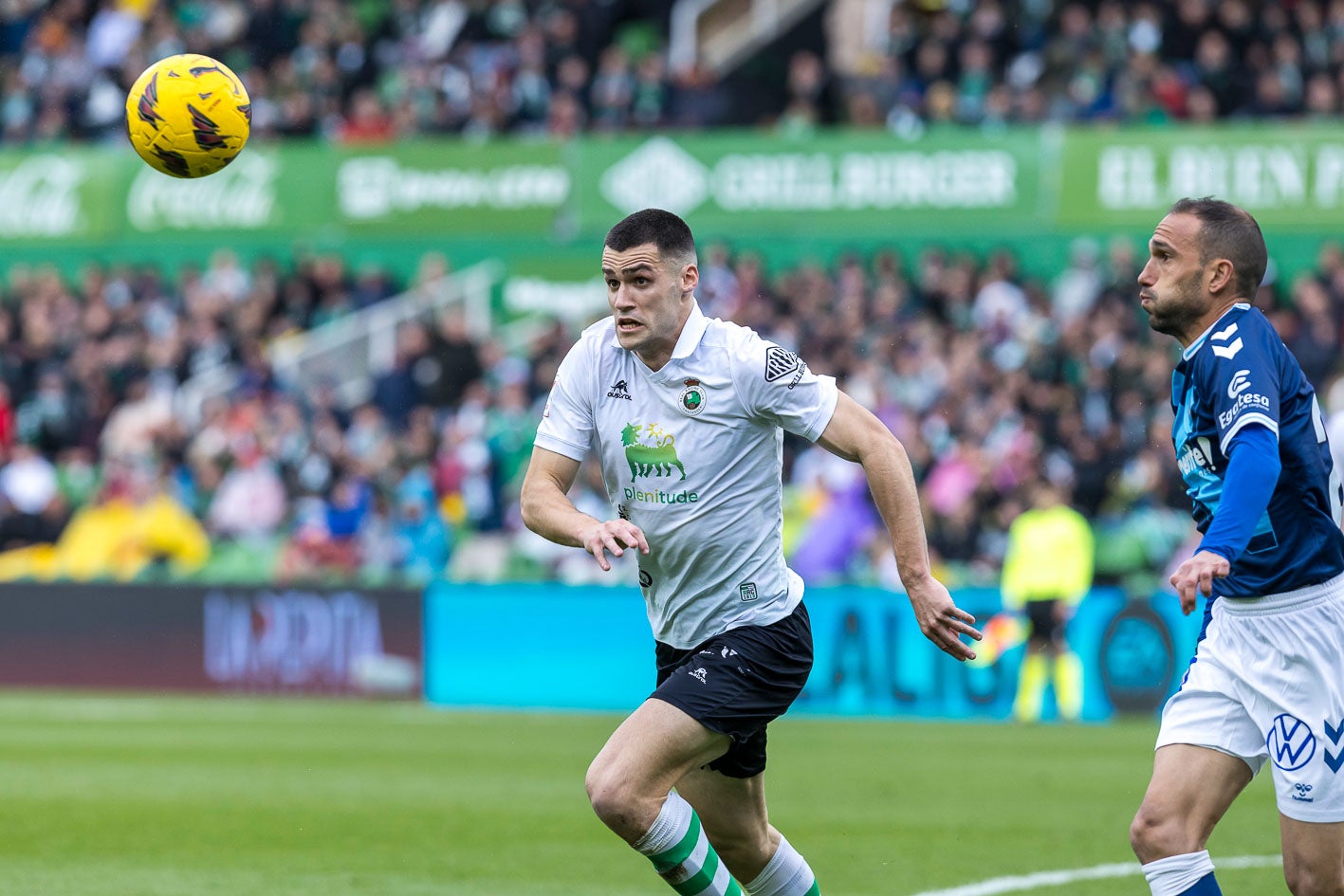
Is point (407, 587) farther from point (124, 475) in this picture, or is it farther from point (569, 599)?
point (124, 475)

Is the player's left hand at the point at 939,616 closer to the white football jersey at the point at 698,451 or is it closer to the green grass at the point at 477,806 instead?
the white football jersey at the point at 698,451

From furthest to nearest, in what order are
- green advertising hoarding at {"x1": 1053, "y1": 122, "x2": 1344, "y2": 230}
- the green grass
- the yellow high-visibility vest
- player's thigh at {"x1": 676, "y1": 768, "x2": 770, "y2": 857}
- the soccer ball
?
1. green advertising hoarding at {"x1": 1053, "y1": 122, "x2": 1344, "y2": 230}
2. the yellow high-visibility vest
3. the green grass
4. the soccer ball
5. player's thigh at {"x1": 676, "y1": 768, "x2": 770, "y2": 857}

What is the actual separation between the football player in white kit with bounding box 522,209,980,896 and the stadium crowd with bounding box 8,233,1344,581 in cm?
1089

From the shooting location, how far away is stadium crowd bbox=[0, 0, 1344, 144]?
21359 mm

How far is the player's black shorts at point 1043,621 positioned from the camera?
53.0 feet

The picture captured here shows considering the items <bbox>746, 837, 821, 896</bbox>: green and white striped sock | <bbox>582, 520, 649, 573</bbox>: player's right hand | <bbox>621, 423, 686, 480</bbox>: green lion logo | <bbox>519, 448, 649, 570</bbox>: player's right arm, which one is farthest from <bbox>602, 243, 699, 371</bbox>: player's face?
<bbox>746, 837, 821, 896</bbox>: green and white striped sock

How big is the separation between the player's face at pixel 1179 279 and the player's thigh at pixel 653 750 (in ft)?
6.17

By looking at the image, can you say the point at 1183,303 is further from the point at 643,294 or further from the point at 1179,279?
the point at 643,294

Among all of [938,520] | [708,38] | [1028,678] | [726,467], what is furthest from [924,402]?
[726,467]

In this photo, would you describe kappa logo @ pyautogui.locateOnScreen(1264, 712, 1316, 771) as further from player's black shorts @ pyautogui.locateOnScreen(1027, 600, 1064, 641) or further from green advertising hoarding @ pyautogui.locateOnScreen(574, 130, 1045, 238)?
green advertising hoarding @ pyautogui.locateOnScreen(574, 130, 1045, 238)

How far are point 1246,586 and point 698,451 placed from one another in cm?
173

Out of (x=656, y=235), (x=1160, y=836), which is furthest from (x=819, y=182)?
(x=1160, y=836)

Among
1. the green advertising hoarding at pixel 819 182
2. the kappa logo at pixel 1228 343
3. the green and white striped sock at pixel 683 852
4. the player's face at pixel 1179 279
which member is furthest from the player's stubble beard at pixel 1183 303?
the green advertising hoarding at pixel 819 182

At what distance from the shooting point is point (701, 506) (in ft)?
21.0
